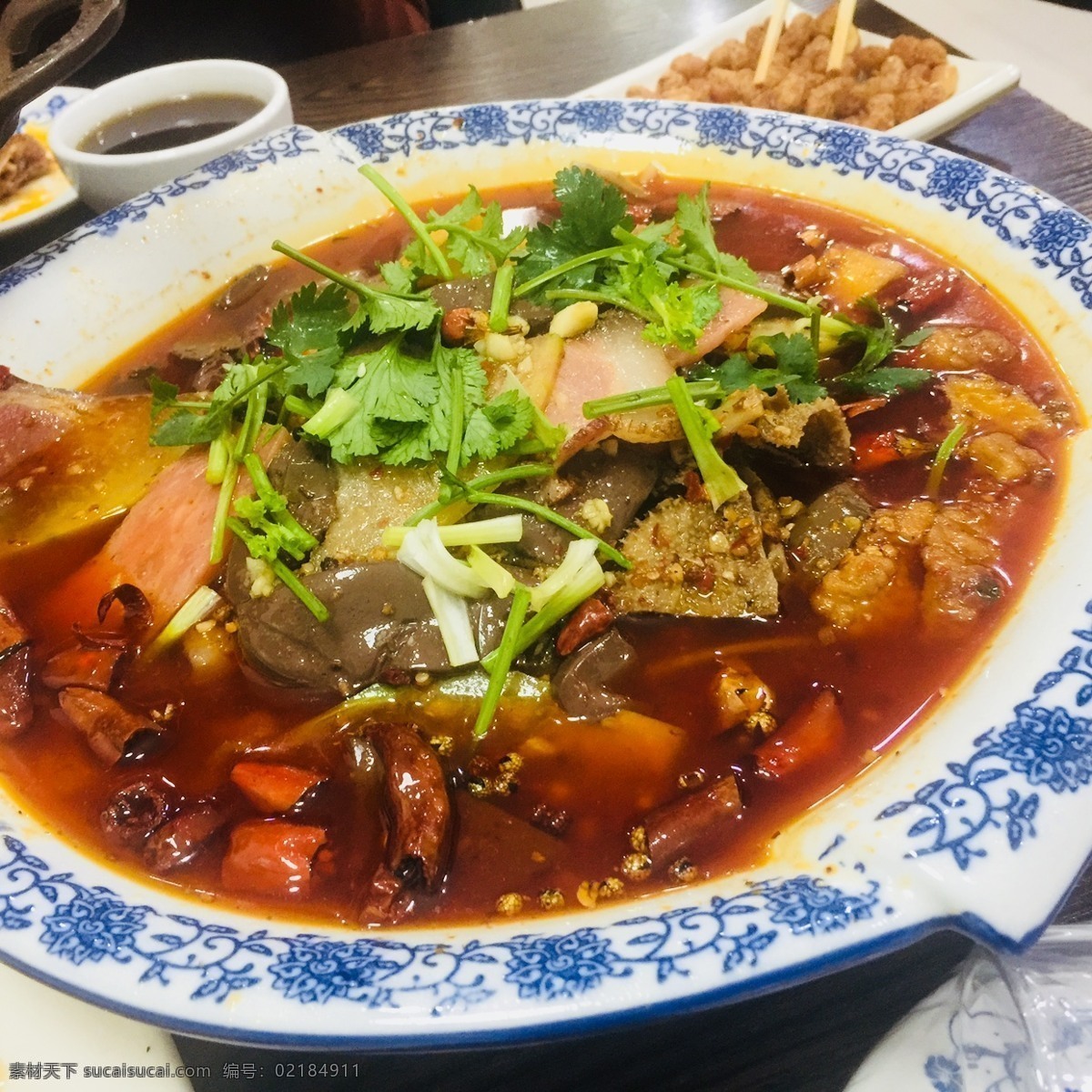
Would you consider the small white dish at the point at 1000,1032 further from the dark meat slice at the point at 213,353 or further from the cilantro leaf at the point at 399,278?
the dark meat slice at the point at 213,353

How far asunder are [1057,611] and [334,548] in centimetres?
176

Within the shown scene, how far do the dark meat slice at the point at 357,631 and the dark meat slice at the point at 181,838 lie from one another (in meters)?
0.40

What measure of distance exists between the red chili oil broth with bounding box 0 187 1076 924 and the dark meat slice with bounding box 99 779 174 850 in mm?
28

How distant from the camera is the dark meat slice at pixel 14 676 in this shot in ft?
7.06

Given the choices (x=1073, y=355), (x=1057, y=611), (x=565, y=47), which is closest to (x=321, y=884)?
(x=1057, y=611)

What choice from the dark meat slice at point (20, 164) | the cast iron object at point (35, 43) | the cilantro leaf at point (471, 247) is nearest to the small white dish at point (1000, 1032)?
the cilantro leaf at point (471, 247)

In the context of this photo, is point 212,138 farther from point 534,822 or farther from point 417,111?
point 534,822

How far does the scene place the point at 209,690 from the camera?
2250 millimetres

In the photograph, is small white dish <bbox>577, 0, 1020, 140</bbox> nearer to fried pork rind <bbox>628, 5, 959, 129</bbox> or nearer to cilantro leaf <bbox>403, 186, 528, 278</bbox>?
fried pork rind <bbox>628, 5, 959, 129</bbox>

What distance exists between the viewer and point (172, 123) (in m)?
→ 3.97

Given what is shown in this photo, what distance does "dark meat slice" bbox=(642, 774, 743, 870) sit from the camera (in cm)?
173

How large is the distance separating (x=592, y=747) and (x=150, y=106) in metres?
3.84

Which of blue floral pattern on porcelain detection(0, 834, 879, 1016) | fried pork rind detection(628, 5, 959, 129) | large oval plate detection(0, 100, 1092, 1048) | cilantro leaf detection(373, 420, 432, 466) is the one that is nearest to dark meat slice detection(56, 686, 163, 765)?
large oval plate detection(0, 100, 1092, 1048)

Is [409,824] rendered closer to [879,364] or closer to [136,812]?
[136,812]
